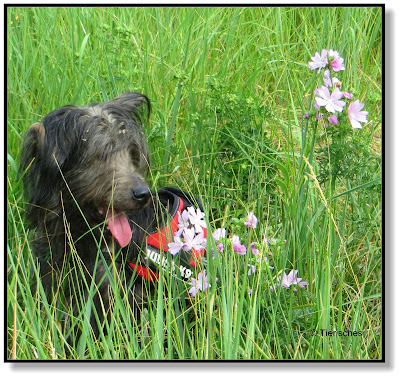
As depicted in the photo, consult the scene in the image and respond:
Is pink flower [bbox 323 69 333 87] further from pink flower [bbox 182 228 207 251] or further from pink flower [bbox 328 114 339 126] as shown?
pink flower [bbox 182 228 207 251]

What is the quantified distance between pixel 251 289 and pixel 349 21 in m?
2.40

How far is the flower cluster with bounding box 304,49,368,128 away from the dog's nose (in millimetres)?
967

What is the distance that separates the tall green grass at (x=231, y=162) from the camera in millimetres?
3055

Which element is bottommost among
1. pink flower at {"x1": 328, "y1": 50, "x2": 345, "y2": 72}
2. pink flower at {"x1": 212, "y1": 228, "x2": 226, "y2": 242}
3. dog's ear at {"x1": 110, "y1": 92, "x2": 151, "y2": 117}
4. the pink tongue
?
pink flower at {"x1": 212, "y1": 228, "x2": 226, "y2": 242}

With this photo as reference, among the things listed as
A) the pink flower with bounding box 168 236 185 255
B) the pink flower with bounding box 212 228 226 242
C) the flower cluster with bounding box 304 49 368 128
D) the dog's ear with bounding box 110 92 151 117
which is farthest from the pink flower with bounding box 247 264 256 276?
the dog's ear with bounding box 110 92 151 117

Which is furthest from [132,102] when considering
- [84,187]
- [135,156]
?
[84,187]

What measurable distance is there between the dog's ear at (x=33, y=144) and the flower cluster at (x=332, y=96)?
1.53 meters

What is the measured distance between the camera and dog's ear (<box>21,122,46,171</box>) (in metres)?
3.61

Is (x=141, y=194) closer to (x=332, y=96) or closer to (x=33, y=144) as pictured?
(x=33, y=144)

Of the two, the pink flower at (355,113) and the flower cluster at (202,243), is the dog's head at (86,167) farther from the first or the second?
the pink flower at (355,113)

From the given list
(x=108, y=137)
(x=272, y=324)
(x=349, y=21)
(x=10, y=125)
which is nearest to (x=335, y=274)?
(x=272, y=324)

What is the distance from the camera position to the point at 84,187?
350 cm

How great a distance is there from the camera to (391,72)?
3.37 meters

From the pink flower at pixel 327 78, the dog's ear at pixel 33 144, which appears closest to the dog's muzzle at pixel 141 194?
the dog's ear at pixel 33 144
